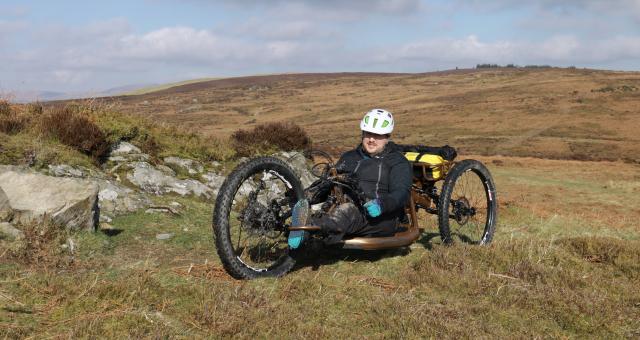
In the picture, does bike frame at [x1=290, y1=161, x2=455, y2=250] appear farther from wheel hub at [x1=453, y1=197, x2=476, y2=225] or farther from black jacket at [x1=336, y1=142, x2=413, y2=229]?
wheel hub at [x1=453, y1=197, x2=476, y2=225]

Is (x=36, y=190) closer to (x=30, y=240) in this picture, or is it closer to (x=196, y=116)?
(x=30, y=240)

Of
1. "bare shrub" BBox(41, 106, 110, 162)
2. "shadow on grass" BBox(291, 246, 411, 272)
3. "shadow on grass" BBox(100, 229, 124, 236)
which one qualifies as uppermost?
"bare shrub" BBox(41, 106, 110, 162)

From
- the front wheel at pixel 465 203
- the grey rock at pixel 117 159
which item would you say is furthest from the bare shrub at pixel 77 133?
the front wheel at pixel 465 203

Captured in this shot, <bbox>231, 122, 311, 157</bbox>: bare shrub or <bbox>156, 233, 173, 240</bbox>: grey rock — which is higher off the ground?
<bbox>231, 122, 311, 157</bbox>: bare shrub

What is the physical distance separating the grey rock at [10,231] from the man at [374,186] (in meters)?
3.33

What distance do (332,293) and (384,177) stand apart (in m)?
1.86

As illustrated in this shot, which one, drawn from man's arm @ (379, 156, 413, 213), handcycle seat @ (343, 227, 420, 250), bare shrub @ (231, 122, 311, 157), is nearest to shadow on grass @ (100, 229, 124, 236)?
handcycle seat @ (343, 227, 420, 250)

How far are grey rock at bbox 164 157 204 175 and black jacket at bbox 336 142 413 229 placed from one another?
6.39 metres

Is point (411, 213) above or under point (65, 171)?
under

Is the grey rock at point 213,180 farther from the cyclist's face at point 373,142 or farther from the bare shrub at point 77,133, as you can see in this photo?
the cyclist's face at point 373,142

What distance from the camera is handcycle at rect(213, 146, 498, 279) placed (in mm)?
5004

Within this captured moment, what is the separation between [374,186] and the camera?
20.2ft

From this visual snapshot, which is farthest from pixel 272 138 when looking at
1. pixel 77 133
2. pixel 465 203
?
pixel 465 203

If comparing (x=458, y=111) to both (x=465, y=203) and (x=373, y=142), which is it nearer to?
(x=465, y=203)
